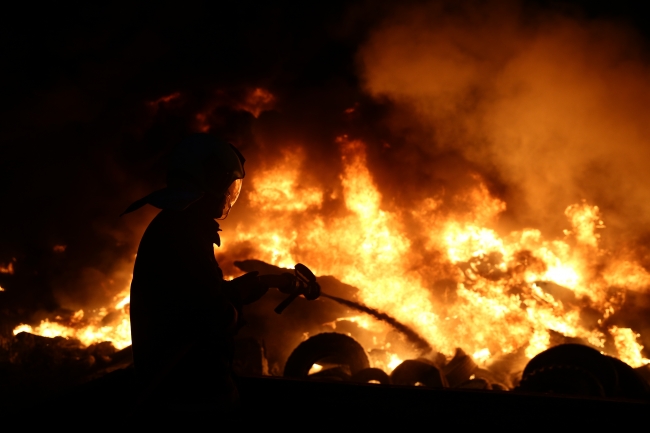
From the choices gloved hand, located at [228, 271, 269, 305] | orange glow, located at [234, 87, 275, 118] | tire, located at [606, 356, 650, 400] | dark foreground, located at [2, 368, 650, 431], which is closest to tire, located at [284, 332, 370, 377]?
dark foreground, located at [2, 368, 650, 431]

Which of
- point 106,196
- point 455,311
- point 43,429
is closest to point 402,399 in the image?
point 43,429

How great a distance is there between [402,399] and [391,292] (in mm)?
8350

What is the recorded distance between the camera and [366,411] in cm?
305

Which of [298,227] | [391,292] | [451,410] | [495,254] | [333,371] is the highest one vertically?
[298,227]

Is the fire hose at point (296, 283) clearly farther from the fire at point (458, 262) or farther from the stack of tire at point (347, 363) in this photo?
the fire at point (458, 262)

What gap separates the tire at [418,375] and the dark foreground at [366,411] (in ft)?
10.2

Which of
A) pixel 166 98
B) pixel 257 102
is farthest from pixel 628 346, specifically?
pixel 166 98

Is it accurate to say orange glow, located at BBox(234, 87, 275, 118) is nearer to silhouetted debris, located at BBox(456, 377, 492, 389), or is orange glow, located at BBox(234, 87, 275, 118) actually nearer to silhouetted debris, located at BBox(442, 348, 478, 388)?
silhouetted debris, located at BBox(442, 348, 478, 388)

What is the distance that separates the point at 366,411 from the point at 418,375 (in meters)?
3.72

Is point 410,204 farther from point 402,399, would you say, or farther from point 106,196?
point 106,196

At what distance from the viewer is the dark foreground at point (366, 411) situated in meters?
2.73

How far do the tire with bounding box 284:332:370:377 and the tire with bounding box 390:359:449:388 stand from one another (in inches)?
29.7

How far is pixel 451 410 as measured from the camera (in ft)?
9.91

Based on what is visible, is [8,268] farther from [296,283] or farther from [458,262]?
[458,262]
